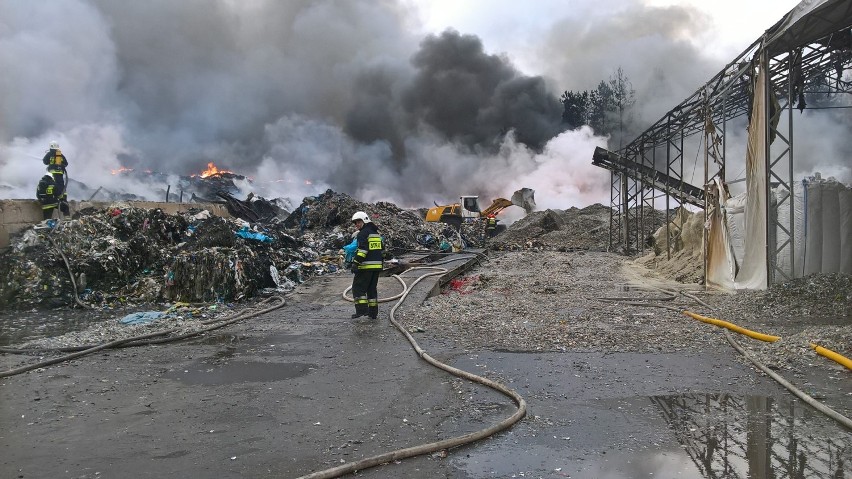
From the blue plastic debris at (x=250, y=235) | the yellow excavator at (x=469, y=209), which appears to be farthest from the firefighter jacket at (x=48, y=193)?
the yellow excavator at (x=469, y=209)

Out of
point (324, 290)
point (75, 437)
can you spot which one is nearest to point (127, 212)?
point (324, 290)

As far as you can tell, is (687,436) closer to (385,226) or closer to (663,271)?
(663,271)

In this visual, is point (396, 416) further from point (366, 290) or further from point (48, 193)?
point (48, 193)

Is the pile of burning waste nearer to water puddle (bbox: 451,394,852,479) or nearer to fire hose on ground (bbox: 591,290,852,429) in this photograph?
fire hose on ground (bbox: 591,290,852,429)

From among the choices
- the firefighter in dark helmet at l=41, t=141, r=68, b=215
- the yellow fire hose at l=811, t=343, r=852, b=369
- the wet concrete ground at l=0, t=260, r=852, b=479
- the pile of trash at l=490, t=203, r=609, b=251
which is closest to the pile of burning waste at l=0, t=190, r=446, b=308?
the firefighter in dark helmet at l=41, t=141, r=68, b=215

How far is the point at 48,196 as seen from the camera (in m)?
10.7

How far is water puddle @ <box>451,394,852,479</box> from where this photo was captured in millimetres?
3186

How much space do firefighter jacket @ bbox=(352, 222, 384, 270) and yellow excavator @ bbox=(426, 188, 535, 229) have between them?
2376cm

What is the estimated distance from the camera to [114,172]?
2617cm

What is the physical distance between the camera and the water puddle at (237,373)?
5.12 meters

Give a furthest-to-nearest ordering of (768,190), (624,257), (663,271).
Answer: (624,257) → (663,271) → (768,190)

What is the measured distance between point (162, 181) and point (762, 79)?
Answer: 25.9m

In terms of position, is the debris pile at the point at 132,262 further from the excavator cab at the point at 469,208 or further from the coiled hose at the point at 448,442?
the excavator cab at the point at 469,208

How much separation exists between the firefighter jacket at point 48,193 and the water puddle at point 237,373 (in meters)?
7.17
